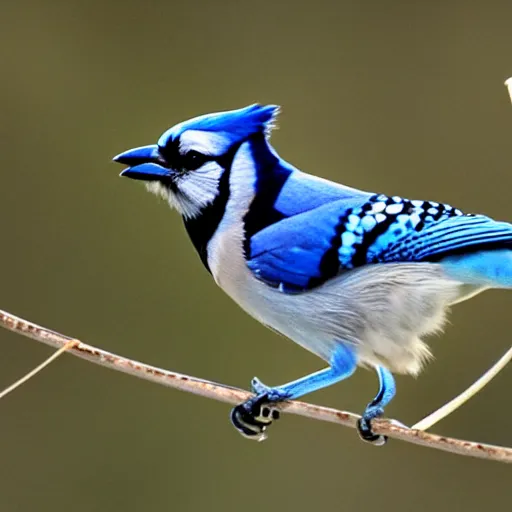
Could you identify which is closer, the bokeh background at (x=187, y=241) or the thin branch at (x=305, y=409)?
the thin branch at (x=305, y=409)

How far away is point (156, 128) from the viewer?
1130mm

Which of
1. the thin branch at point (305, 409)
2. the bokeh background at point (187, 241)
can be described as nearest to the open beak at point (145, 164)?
the thin branch at point (305, 409)

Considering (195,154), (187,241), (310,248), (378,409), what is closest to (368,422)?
(378,409)

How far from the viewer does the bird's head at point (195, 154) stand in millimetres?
659

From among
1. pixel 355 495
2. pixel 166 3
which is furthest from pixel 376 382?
pixel 166 3

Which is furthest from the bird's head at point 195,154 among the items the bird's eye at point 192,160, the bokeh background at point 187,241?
the bokeh background at point 187,241

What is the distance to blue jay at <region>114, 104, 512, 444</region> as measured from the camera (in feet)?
2.14

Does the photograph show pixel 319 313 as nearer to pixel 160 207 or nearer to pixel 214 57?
pixel 160 207

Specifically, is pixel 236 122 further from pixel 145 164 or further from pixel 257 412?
pixel 257 412

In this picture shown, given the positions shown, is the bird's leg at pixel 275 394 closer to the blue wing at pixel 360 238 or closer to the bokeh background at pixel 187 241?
the blue wing at pixel 360 238

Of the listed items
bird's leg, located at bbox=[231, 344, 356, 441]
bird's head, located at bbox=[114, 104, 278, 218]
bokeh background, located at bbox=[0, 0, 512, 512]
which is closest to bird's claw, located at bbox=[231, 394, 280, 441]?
bird's leg, located at bbox=[231, 344, 356, 441]

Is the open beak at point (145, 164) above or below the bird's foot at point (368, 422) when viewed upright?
above

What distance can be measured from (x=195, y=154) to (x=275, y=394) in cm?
19

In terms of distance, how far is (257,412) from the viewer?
0.67 meters
